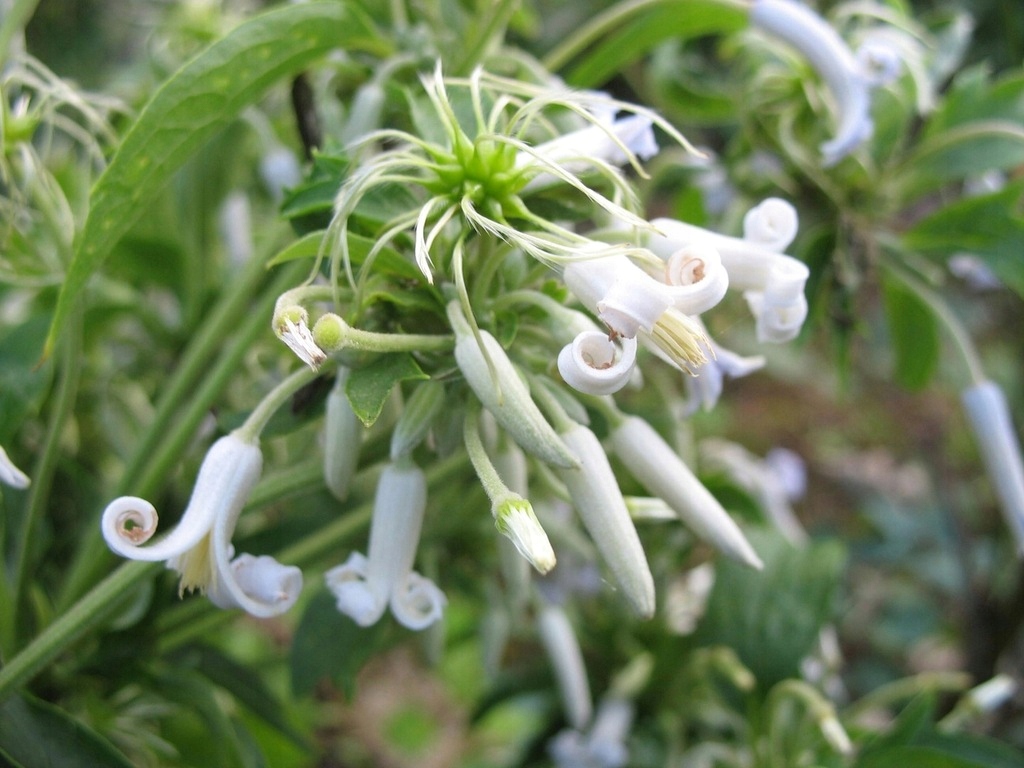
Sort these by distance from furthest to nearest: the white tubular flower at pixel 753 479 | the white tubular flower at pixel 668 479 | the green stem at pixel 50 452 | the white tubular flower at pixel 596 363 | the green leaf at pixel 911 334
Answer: the white tubular flower at pixel 753 479
the green leaf at pixel 911 334
the green stem at pixel 50 452
the white tubular flower at pixel 668 479
the white tubular flower at pixel 596 363

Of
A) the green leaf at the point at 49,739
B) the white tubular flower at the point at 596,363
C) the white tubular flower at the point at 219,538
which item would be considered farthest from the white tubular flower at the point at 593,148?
the green leaf at the point at 49,739

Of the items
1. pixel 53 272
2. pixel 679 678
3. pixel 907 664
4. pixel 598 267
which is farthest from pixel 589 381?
pixel 907 664

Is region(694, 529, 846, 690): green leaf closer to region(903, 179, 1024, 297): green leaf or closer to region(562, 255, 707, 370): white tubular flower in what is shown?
region(903, 179, 1024, 297): green leaf

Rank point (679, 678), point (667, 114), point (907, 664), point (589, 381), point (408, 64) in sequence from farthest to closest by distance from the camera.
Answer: point (907, 664)
point (667, 114)
point (679, 678)
point (408, 64)
point (589, 381)

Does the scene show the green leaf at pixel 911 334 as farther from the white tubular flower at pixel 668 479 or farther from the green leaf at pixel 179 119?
the green leaf at pixel 179 119

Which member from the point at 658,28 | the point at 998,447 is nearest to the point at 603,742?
the point at 998,447

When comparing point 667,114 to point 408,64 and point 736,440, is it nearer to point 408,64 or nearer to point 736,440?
point 408,64

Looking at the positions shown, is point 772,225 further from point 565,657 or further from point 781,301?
point 565,657
